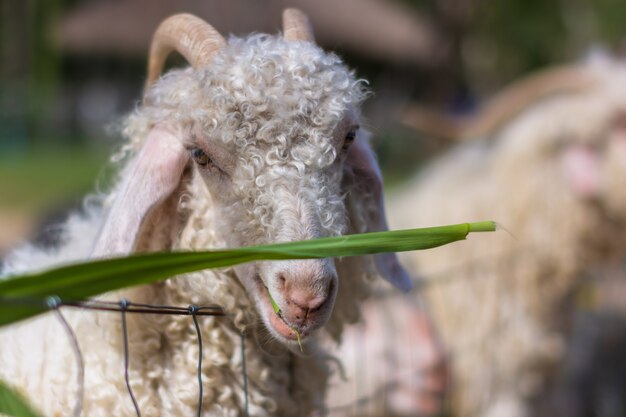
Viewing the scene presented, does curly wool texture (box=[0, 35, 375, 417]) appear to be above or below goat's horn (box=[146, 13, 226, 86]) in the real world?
below

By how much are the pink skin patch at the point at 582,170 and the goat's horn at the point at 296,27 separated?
2198mm

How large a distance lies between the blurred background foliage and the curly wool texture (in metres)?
9.86

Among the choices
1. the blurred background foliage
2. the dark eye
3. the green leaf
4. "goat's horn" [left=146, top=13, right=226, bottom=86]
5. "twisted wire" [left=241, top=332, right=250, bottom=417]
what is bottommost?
the green leaf

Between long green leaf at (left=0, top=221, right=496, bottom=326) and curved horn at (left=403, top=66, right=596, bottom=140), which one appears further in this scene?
curved horn at (left=403, top=66, right=596, bottom=140)

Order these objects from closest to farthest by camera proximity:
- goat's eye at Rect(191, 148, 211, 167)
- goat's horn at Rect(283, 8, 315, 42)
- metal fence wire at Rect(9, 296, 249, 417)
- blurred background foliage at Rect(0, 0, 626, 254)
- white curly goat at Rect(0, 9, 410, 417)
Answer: metal fence wire at Rect(9, 296, 249, 417) → white curly goat at Rect(0, 9, 410, 417) → goat's eye at Rect(191, 148, 211, 167) → goat's horn at Rect(283, 8, 315, 42) → blurred background foliage at Rect(0, 0, 626, 254)

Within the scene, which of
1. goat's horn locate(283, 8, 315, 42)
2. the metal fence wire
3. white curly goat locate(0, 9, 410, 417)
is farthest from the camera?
goat's horn locate(283, 8, 315, 42)

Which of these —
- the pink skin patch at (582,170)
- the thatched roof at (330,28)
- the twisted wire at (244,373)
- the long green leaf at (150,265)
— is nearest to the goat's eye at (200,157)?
the twisted wire at (244,373)

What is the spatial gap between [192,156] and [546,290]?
8.64 ft

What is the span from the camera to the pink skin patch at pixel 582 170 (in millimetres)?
3988

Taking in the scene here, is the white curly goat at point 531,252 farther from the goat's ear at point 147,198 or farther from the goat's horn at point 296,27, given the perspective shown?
the goat's ear at point 147,198

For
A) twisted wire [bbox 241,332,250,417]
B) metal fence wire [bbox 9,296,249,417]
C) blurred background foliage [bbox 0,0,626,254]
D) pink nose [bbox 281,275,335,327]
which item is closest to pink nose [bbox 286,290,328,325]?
pink nose [bbox 281,275,335,327]

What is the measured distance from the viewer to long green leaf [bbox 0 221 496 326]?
125 centimetres

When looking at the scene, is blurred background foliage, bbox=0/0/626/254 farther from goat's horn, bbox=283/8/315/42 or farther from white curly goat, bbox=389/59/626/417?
goat's horn, bbox=283/8/315/42

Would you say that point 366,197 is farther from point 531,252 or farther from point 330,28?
point 330,28
